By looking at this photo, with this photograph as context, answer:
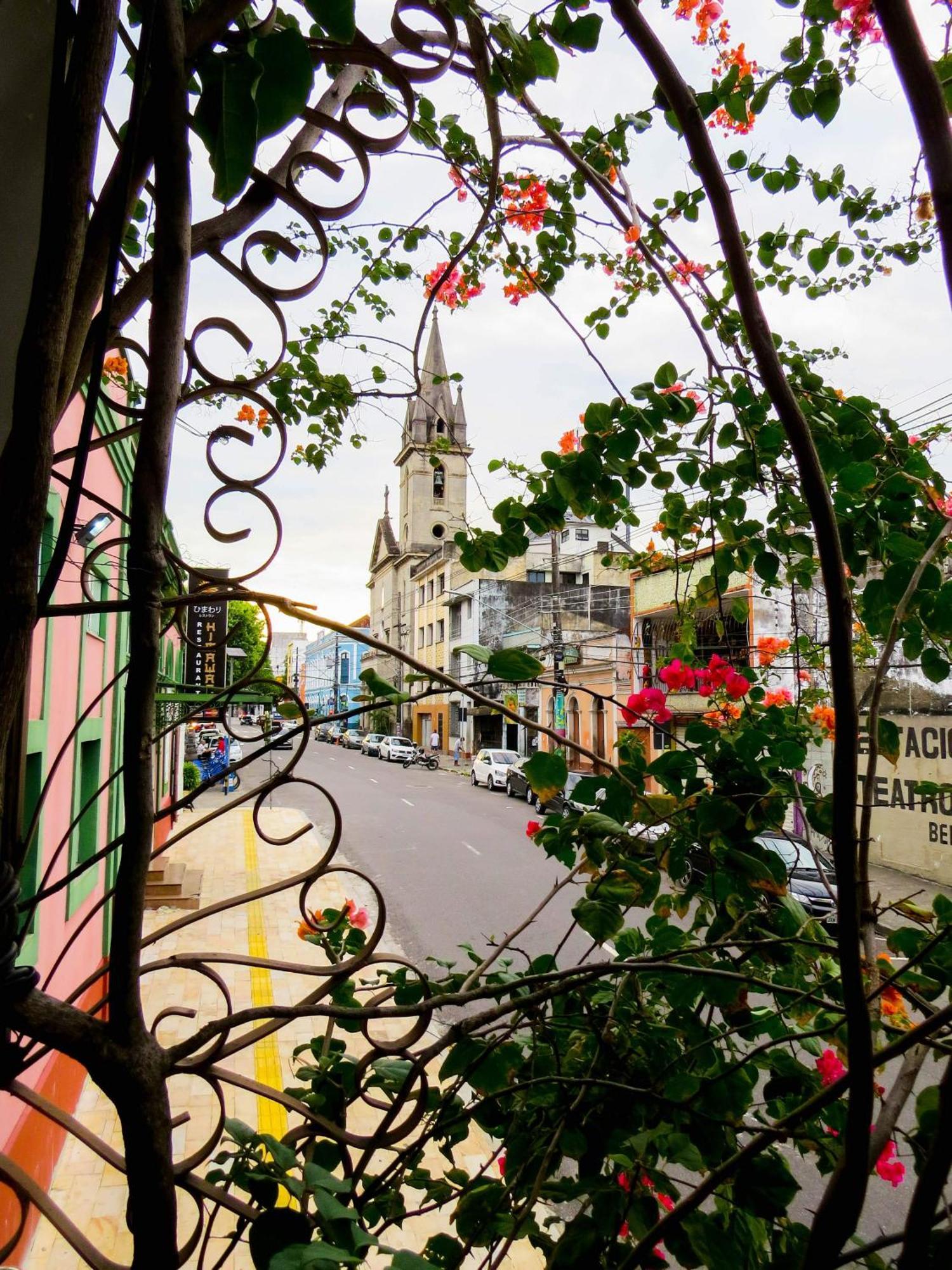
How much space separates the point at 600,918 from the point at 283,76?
98 cm

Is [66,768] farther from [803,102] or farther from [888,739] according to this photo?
[803,102]

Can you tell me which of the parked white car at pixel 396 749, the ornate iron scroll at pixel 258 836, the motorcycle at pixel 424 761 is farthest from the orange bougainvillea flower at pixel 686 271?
the parked white car at pixel 396 749

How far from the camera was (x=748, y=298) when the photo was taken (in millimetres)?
569

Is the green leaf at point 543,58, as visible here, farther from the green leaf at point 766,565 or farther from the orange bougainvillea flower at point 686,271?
the green leaf at point 766,565

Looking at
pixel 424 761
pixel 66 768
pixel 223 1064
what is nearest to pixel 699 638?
pixel 223 1064

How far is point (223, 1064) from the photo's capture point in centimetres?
434

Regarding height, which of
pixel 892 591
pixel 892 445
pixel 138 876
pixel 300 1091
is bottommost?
pixel 300 1091

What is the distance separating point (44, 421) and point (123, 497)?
5.30 meters

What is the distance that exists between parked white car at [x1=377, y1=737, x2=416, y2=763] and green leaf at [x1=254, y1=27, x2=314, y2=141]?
88.2 feet

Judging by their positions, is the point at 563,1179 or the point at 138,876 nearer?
the point at 138,876

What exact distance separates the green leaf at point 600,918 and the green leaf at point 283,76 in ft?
3.09

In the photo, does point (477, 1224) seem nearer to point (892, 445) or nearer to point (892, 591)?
point (892, 591)

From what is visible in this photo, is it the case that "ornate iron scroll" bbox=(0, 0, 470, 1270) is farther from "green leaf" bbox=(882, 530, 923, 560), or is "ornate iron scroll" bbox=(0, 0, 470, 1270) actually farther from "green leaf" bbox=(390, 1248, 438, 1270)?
"green leaf" bbox=(882, 530, 923, 560)

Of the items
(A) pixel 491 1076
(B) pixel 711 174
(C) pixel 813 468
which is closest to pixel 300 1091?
(A) pixel 491 1076
